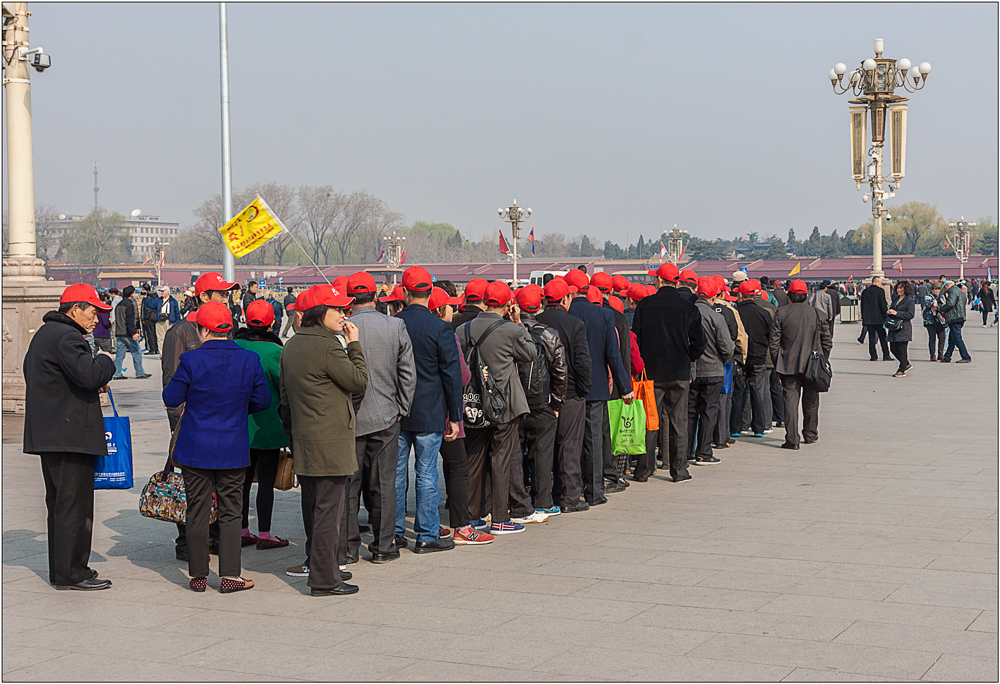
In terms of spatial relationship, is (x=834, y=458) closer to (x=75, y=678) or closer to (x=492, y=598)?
(x=492, y=598)

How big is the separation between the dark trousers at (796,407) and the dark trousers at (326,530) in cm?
590

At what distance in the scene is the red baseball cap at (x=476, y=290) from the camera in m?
7.31

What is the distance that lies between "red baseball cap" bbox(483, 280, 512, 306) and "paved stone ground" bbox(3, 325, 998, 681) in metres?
1.58

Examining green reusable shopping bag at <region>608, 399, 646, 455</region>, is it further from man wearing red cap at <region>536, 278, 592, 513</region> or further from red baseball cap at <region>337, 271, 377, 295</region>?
red baseball cap at <region>337, 271, 377, 295</region>

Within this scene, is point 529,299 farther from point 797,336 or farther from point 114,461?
point 797,336

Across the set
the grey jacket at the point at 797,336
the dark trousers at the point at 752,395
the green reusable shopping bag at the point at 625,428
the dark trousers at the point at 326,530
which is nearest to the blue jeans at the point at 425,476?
the dark trousers at the point at 326,530

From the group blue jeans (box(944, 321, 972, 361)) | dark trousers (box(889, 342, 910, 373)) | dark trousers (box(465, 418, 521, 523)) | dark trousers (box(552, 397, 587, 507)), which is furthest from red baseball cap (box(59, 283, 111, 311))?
blue jeans (box(944, 321, 972, 361))

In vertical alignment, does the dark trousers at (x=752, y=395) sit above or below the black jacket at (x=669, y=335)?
below

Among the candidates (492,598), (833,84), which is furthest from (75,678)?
(833,84)

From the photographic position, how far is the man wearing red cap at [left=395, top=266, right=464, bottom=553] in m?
6.52

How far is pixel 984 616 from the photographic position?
5066 mm

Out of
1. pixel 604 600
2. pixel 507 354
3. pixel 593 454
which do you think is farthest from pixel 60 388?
pixel 593 454

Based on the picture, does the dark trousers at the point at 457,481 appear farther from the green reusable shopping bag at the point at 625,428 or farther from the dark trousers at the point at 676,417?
the dark trousers at the point at 676,417

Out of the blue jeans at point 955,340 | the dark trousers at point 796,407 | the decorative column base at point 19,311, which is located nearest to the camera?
the dark trousers at point 796,407
